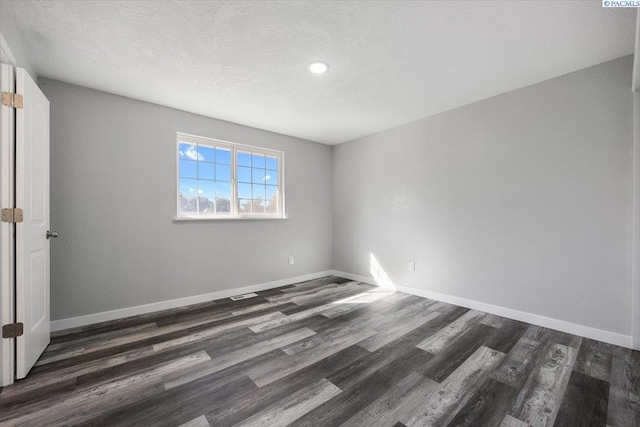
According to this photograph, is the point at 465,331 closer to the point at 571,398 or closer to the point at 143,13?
the point at 571,398

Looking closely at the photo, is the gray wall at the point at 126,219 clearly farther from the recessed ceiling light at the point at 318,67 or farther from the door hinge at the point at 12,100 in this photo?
the recessed ceiling light at the point at 318,67

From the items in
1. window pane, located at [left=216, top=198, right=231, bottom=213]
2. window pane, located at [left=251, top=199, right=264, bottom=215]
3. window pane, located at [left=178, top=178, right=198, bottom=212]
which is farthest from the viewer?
window pane, located at [left=251, top=199, right=264, bottom=215]

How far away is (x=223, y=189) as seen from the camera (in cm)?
381

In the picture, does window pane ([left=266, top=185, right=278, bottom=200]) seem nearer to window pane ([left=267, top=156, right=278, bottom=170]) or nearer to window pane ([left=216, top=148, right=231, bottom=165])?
window pane ([left=267, top=156, right=278, bottom=170])

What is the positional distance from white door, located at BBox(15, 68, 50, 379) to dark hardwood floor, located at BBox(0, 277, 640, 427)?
0.74 ft

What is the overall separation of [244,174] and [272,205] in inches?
26.6

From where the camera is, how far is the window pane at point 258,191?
13.6ft

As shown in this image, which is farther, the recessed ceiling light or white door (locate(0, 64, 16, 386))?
the recessed ceiling light

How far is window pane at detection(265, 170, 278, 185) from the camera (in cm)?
430

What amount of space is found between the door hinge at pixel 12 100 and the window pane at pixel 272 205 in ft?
9.21

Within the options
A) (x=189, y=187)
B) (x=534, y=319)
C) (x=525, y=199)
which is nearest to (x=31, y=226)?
(x=189, y=187)

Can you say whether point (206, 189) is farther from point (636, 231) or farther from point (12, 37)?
point (636, 231)

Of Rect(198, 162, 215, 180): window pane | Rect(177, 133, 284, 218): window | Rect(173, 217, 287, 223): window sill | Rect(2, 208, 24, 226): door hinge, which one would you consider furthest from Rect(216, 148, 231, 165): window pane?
Rect(2, 208, 24, 226): door hinge

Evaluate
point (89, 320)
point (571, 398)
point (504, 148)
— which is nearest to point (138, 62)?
point (89, 320)
